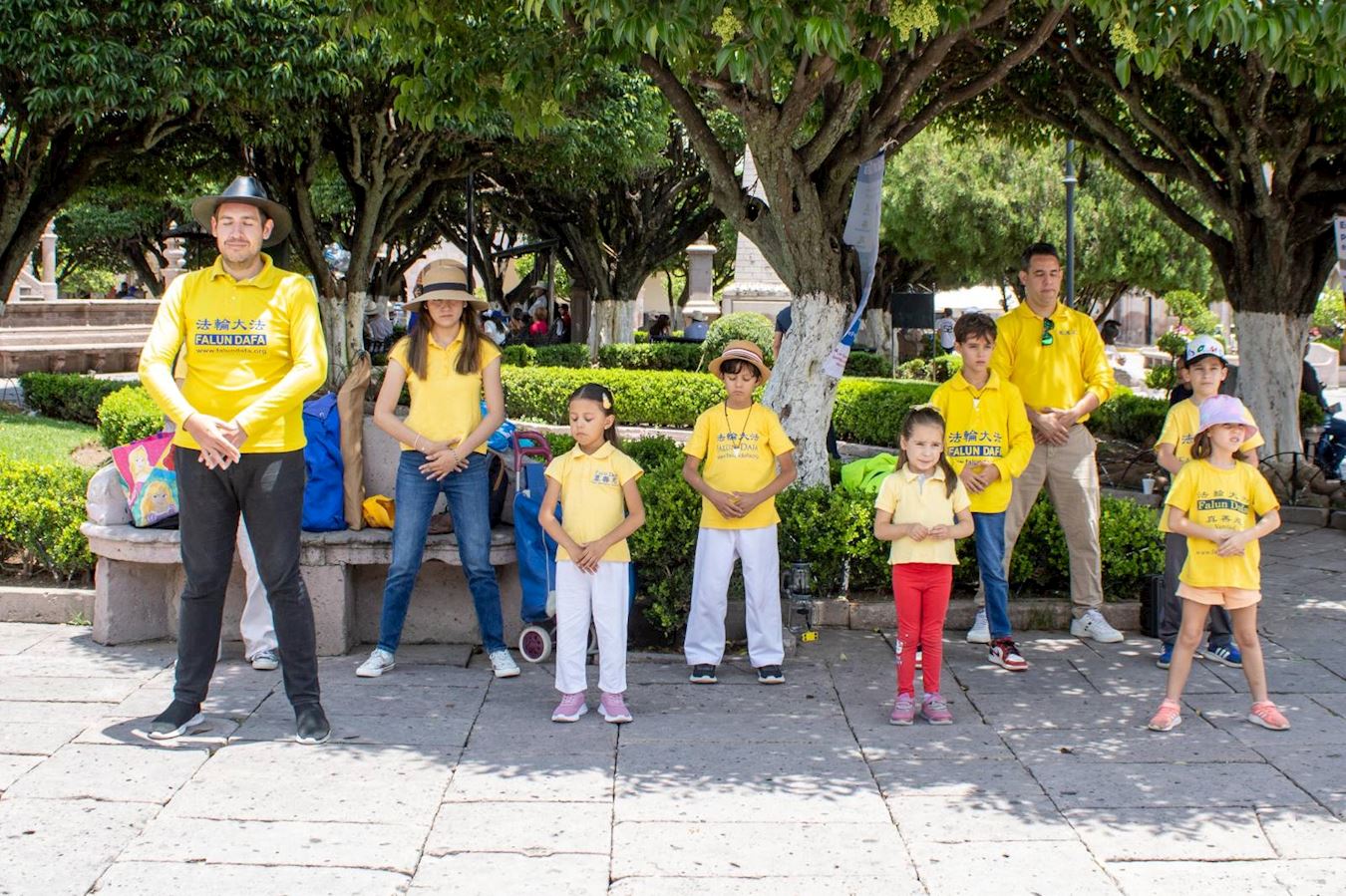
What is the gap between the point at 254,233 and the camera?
17.0ft

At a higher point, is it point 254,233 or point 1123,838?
point 254,233

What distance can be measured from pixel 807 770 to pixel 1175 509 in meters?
1.89

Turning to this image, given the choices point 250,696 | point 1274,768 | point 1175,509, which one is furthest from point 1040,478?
point 250,696

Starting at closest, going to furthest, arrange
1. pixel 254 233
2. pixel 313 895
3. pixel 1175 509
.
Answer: pixel 313 895 < pixel 254 233 < pixel 1175 509

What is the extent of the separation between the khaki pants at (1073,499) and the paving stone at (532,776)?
268 cm

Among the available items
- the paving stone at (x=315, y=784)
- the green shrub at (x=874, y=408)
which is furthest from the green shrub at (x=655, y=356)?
the paving stone at (x=315, y=784)

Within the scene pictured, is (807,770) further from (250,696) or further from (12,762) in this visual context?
(12,762)

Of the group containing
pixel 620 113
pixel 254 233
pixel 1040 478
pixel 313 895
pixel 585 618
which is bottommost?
pixel 313 895

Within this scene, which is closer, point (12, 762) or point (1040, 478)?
point (12, 762)

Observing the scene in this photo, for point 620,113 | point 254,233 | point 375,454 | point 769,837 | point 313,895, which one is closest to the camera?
point 313,895

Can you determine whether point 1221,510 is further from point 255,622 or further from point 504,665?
point 255,622

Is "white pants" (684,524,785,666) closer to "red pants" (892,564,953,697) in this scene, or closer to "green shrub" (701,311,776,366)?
"red pants" (892,564,953,697)

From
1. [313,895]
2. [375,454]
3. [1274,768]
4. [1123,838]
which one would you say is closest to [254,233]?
[375,454]

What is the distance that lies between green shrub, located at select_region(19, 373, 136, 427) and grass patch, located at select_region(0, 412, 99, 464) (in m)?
0.22
